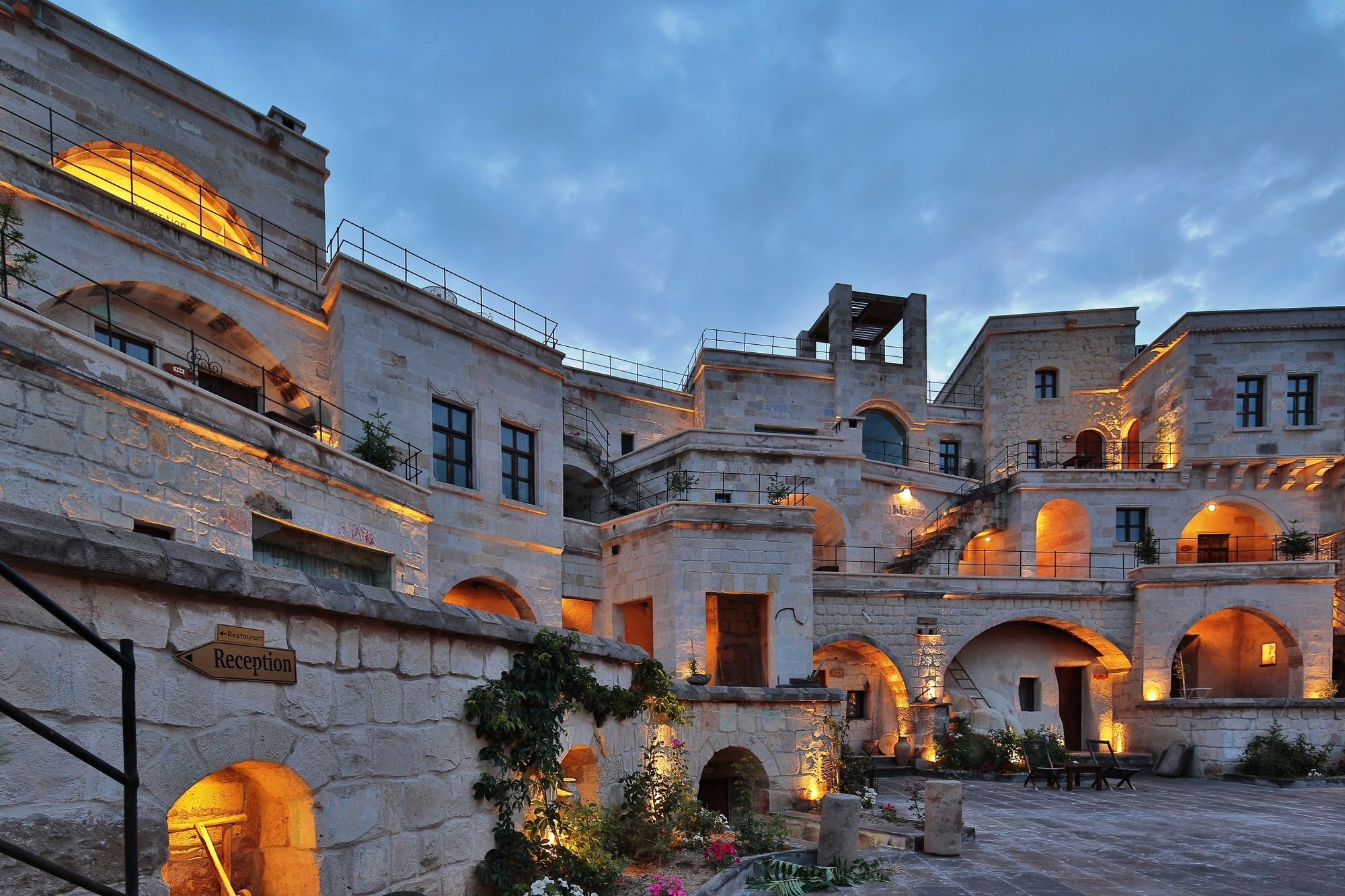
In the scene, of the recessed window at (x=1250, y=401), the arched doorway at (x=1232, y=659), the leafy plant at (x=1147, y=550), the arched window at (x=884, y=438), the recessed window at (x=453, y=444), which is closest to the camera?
the recessed window at (x=453, y=444)

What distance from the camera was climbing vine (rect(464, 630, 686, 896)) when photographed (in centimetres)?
505

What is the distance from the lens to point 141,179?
15250 millimetres

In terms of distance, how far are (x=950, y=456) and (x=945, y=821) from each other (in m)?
21.2

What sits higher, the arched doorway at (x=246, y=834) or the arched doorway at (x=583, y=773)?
the arched doorway at (x=246, y=834)

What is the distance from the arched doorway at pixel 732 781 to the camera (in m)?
12.2

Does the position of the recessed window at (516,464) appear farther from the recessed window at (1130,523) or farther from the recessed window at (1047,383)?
the recessed window at (1047,383)

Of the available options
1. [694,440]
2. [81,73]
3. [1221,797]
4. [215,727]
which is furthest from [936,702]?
[81,73]

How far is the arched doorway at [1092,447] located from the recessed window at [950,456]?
3964mm

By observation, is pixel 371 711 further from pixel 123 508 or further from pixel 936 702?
pixel 936 702

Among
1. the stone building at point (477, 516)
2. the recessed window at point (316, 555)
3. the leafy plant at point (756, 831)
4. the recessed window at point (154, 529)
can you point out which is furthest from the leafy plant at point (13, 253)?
the leafy plant at point (756, 831)

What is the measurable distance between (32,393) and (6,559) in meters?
5.46

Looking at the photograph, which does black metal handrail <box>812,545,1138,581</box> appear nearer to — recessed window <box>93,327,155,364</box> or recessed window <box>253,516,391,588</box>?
recessed window <box>253,516,391,588</box>

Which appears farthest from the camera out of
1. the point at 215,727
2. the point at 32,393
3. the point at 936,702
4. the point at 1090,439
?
the point at 1090,439

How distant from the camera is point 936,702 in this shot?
20.1 metres
